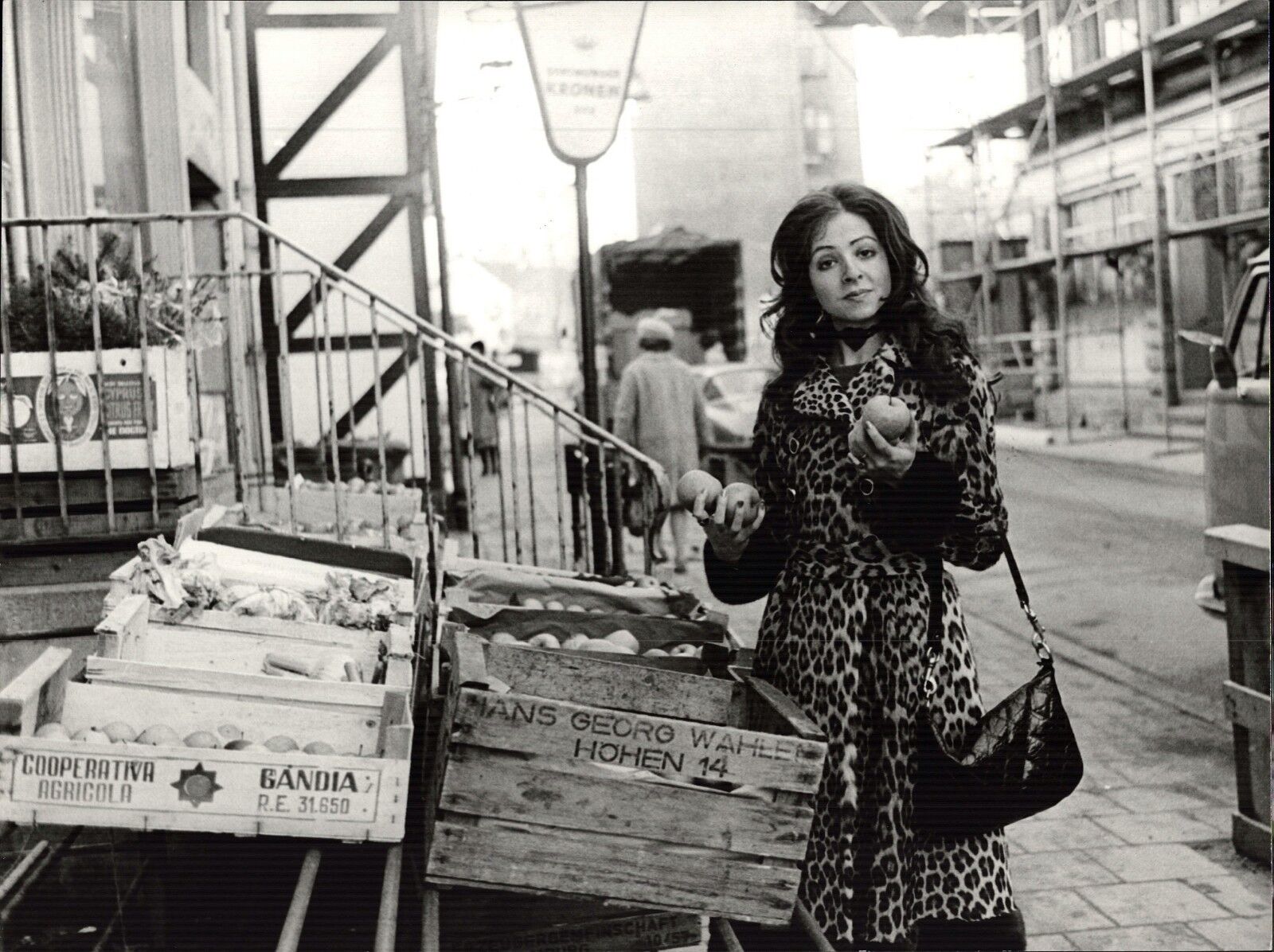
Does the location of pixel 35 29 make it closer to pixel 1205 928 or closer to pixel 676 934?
Result: pixel 676 934

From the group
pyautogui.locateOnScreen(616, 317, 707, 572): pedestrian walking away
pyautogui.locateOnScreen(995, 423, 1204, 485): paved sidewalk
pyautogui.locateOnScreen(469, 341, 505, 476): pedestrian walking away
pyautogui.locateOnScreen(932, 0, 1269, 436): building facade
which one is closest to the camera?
pyautogui.locateOnScreen(932, 0, 1269, 436): building facade

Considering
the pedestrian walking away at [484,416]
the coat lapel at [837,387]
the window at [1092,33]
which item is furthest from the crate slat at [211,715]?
the pedestrian walking away at [484,416]

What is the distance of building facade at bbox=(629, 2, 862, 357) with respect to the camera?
21.9ft

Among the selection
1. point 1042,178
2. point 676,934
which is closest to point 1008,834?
point 676,934

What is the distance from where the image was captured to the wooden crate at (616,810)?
1795 mm

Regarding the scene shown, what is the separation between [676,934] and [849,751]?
0.46 meters

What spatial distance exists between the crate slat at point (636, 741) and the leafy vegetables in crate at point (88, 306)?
7.34ft

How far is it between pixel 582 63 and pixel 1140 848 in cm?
333

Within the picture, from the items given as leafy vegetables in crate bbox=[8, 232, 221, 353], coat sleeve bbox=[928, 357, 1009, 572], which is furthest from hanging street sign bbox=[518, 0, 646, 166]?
coat sleeve bbox=[928, 357, 1009, 572]

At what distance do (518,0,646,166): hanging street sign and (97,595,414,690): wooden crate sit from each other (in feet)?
8.64

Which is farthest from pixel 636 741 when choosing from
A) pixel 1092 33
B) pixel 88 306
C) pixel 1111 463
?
pixel 1111 463

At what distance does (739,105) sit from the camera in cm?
838

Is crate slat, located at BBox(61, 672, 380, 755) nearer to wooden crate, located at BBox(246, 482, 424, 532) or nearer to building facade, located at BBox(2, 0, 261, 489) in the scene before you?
building facade, located at BBox(2, 0, 261, 489)

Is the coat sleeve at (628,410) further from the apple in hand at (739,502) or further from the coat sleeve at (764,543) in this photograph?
the apple in hand at (739,502)
